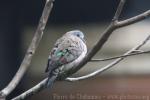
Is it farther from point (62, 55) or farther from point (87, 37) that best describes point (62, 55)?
Result: point (87, 37)

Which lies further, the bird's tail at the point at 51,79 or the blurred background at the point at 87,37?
the blurred background at the point at 87,37

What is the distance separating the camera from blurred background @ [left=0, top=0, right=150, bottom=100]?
14.0ft

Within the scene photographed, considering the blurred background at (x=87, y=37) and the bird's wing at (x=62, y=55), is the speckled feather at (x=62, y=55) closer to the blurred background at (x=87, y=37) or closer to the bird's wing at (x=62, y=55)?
the bird's wing at (x=62, y=55)

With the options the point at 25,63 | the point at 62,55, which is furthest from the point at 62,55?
the point at 25,63

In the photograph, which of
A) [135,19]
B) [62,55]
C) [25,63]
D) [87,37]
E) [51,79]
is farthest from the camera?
[87,37]

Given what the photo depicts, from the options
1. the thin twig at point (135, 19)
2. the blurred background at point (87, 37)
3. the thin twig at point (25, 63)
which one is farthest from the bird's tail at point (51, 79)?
the blurred background at point (87, 37)

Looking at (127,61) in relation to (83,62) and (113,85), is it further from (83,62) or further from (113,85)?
(83,62)

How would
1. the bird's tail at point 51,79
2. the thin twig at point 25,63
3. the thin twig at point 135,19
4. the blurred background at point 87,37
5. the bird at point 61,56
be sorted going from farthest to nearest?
the blurred background at point 87,37
the bird at point 61,56
the bird's tail at point 51,79
the thin twig at point 25,63
the thin twig at point 135,19

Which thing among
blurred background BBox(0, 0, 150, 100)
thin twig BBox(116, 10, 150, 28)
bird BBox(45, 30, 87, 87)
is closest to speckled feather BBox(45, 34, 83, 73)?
bird BBox(45, 30, 87, 87)

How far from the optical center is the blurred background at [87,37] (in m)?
4.26

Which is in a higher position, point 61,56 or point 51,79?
point 61,56

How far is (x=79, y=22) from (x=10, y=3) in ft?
1.64

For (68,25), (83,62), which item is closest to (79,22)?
(68,25)

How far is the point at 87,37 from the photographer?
13.9ft
